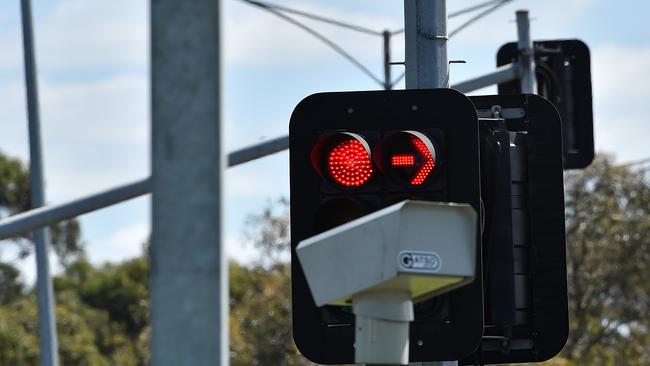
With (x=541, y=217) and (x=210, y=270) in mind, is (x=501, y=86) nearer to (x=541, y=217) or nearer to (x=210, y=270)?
(x=541, y=217)

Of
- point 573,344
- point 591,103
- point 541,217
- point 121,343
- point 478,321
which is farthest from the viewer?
point 121,343

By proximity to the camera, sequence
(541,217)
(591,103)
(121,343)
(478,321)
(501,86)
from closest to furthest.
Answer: (478,321), (541,217), (591,103), (501,86), (121,343)

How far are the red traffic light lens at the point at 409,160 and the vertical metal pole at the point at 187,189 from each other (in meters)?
2.12

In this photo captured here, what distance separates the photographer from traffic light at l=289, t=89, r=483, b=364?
605cm

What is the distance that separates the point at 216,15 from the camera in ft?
13.5

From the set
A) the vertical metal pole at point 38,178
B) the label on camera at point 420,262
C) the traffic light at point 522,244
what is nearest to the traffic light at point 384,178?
the traffic light at point 522,244

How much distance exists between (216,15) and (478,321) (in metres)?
2.27

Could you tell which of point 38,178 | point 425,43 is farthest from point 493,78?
point 425,43

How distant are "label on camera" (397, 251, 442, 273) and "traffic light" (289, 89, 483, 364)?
124 centimetres

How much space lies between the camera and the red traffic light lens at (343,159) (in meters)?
6.18

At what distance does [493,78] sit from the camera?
14594 mm

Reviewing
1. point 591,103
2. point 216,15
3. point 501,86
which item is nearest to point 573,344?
point 501,86

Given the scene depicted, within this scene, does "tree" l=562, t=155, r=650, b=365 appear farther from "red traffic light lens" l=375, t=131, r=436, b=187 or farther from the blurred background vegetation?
"red traffic light lens" l=375, t=131, r=436, b=187

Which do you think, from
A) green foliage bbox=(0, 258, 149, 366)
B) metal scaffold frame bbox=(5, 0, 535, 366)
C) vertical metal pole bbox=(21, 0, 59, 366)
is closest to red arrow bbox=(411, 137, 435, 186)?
metal scaffold frame bbox=(5, 0, 535, 366)
